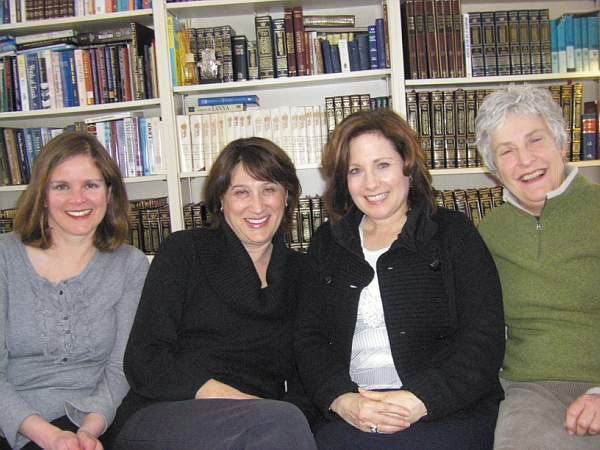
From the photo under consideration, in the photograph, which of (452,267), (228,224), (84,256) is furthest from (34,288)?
(452,267)

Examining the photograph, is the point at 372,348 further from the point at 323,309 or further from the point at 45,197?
the point at 45,197

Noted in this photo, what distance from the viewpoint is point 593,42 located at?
260 centimetres

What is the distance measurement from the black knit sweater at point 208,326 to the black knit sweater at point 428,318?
12 cm

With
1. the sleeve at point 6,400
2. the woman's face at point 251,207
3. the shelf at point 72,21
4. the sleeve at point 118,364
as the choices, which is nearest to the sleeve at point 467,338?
the woman's face at point 251,207

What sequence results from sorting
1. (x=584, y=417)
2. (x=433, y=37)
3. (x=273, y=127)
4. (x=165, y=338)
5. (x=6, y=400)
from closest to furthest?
(x=584, y=417) → (x=6, y=400) → (x=165, y=338) → (x=433, y=37) → (x=273, y=127)

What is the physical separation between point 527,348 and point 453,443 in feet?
1.25

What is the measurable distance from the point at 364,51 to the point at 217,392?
1838 millimetres

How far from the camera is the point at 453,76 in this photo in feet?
8.46

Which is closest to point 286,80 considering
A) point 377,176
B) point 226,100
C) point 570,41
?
point 226,100

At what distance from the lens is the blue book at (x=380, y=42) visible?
260cm

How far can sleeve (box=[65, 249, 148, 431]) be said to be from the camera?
151 centimetres

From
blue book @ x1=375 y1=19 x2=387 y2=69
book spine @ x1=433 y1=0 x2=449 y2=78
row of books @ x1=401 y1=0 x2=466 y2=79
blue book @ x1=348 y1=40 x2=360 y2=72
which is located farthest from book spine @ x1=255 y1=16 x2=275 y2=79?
book spine @ x1=433 y1=0 x2=449 y2=78

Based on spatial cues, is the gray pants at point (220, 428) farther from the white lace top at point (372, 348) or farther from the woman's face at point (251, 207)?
the woman's face at point (251, 207)

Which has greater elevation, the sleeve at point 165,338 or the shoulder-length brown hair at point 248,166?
the shoulder-length brown hair at point 248,166
